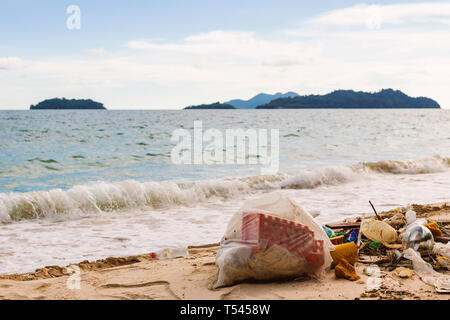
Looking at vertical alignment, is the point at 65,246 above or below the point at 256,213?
below

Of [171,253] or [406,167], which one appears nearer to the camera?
[171,253]

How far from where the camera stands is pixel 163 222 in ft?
21.1

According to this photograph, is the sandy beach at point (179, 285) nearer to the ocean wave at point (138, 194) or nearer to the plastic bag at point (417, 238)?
the plastic bag at point (417, 238)

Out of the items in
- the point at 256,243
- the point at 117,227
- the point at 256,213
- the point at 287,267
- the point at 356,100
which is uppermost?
the point at 356,100

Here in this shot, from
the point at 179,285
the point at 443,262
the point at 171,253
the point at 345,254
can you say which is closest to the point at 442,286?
the point at 443,262

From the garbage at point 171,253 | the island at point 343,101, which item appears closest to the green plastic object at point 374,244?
the garbage at point 171,253

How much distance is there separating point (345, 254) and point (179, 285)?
4.59 feet

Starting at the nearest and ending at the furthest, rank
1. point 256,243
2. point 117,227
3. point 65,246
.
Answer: point 256,243 < point 65,246 < point 117,227

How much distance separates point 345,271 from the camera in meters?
3.18

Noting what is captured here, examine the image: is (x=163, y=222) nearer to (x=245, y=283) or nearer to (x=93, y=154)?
(x=245, y=283)

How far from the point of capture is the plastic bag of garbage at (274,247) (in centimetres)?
303

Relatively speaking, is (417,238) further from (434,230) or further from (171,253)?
(171,253)
